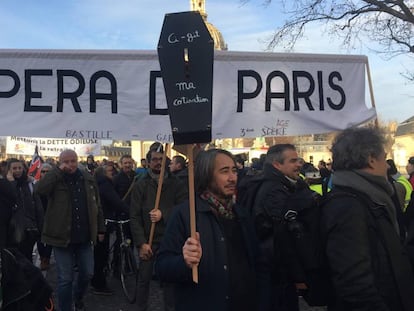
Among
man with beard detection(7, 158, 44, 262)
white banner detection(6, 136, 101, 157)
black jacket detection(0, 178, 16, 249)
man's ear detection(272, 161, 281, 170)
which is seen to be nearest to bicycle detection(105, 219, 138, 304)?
man with beard detection(7, 158, 44, 262)

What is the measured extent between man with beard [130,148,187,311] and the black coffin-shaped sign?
92.9 inches

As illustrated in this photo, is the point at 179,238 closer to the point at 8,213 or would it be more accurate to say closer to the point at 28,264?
the point at 28,264

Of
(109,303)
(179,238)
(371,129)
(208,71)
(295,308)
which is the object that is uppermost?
(208,71)

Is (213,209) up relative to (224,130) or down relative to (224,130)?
down

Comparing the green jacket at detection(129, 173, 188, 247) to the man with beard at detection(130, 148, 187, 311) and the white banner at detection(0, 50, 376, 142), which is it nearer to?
the man with beard at detection(130, 148, 187, 311)

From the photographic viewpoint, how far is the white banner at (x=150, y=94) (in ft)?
14.7

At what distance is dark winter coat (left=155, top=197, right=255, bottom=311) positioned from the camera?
2779mm

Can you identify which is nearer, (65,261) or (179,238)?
(179,238)

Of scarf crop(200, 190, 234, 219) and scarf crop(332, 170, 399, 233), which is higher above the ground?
scarf crop(332, 170, 399, 233)

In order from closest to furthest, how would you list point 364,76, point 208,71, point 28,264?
point 208,71 < point 28,264 < point 364,76

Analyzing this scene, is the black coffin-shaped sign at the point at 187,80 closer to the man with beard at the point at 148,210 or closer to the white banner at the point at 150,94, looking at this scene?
the white banner at the point at 150,94

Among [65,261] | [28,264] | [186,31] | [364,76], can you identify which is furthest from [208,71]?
[65,261]

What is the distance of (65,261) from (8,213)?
41.4 inches

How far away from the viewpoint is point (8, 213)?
460 centimetres
